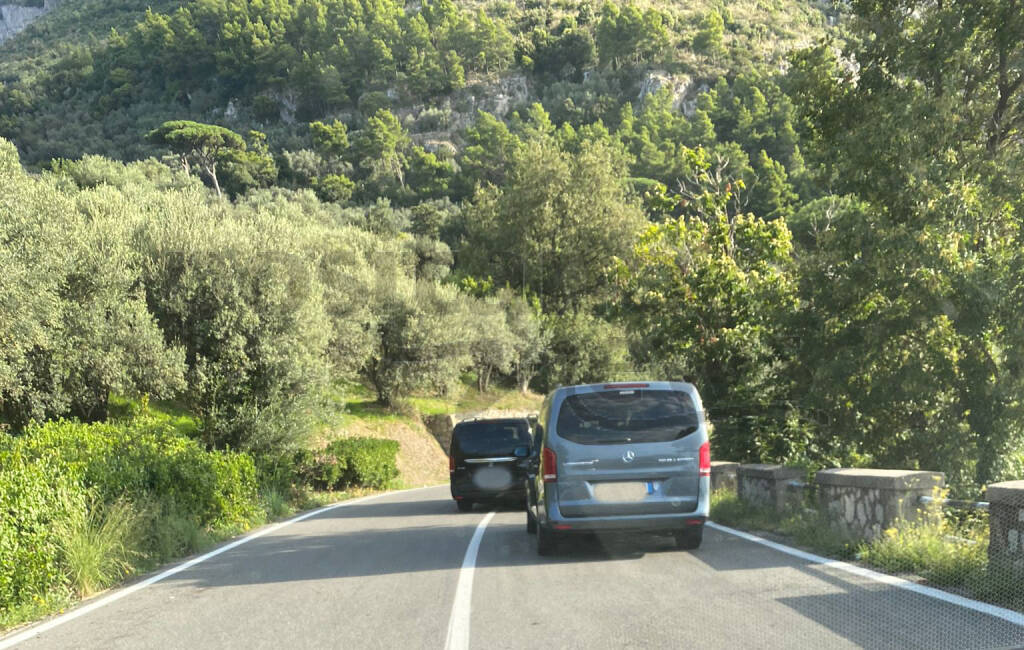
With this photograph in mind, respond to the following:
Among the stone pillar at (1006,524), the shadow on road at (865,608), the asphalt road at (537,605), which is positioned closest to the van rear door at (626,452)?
the asphalt road at (537,605)

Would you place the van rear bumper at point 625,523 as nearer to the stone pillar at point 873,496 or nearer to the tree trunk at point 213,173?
the stone pillar at point 873,496

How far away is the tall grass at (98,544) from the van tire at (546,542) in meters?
4.69

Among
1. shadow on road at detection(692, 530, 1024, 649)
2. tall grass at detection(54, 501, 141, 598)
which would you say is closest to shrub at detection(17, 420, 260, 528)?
tall grass at detection(54, 501, 141, 598)

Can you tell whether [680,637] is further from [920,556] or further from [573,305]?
[573,305]

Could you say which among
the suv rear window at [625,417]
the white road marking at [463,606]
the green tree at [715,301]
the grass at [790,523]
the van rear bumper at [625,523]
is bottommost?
the white road marking at [463,606]

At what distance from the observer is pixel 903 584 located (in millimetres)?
6395

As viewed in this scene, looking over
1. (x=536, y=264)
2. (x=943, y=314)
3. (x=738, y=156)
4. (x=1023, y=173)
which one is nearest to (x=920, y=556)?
(x=943, y=314)

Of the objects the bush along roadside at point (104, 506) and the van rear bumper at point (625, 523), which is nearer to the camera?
the bush along roadside at point (104, 506)

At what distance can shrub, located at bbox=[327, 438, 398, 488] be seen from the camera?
23328 mm

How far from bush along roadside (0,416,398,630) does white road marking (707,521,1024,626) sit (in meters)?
7.20

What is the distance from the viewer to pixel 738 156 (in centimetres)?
7731

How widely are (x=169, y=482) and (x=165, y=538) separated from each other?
1.36 metres

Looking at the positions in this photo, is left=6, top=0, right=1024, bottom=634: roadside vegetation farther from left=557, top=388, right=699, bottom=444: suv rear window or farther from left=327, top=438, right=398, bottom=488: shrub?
left=557, top=388, right=699, bottom=444: suv rear window

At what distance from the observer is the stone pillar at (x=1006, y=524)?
5.68 meters
